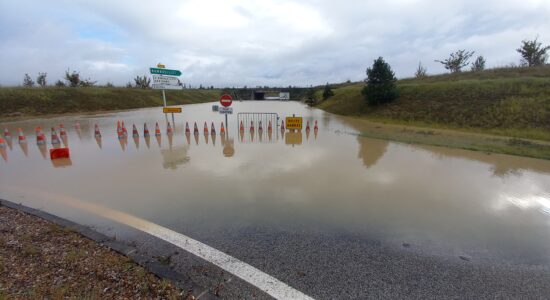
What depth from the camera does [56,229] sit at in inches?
133

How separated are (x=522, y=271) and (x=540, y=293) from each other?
1.19 feet

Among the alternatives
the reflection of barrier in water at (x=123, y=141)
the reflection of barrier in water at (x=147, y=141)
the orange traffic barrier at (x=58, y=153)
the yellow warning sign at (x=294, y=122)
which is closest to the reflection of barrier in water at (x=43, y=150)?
the orange traffic barrier at (x=58, y=153)

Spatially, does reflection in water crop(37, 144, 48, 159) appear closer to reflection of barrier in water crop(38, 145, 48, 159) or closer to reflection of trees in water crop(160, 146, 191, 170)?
reflection of barrier in water crop(38, 145, 48, 159)

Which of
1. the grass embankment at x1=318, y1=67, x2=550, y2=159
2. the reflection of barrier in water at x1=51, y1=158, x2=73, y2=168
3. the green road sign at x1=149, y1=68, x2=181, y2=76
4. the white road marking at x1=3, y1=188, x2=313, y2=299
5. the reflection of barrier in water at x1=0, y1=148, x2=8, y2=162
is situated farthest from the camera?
the green road sign at x1=149, y1=68, x2=181, y2=76

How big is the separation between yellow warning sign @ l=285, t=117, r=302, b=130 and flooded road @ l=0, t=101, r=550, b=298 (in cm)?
395

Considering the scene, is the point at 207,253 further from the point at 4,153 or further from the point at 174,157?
the point at 4,153

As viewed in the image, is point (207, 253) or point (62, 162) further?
point (62, 162)

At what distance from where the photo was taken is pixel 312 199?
15.9 ft

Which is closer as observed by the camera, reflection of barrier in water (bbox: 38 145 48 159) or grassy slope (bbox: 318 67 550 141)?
reflection of barrier in water (bbox: 38 145 48 159)

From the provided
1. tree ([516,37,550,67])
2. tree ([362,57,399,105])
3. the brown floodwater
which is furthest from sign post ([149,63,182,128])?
tree ([516,37,550,67])

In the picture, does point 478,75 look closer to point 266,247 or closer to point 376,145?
point 376,145

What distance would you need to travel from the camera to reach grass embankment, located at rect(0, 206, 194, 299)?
2275 mm

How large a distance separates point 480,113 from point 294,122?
12.2m

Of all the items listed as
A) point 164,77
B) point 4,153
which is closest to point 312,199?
point 4,153
